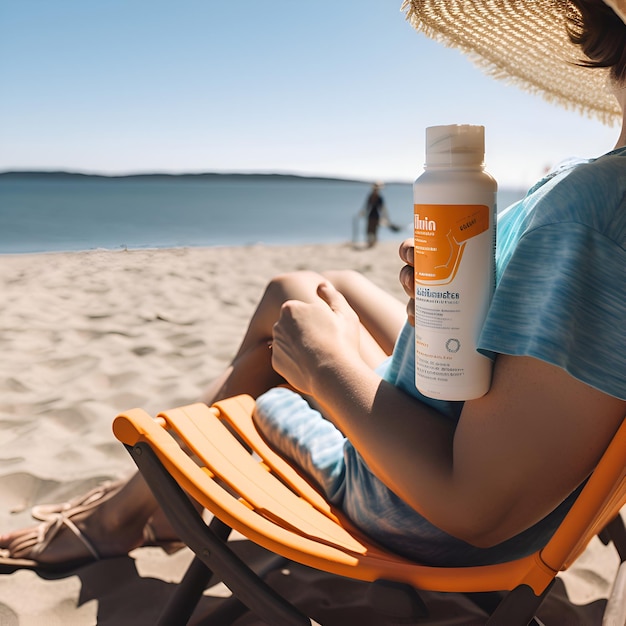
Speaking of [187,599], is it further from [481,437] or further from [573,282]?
[573,282]

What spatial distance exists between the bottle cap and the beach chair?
16.9 inches

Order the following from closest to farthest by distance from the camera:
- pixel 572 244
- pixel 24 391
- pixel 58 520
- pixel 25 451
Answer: pixel 572 244, pixel 58 520, pixel 25 451, pixel 24 391

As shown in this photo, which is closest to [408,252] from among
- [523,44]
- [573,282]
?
[573,282]

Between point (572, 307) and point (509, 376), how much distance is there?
134 millimetres

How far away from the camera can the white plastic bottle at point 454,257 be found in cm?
90

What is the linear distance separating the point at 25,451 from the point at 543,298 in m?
2.30

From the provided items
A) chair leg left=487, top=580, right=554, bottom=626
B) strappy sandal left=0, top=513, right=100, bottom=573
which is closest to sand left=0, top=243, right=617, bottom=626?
strappy sandal left=0, top=513, right=100, bottom=573

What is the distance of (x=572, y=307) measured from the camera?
86 cm

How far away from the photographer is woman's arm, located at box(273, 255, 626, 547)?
2.98ft

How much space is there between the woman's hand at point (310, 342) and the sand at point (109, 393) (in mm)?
492

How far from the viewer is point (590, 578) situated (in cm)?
199

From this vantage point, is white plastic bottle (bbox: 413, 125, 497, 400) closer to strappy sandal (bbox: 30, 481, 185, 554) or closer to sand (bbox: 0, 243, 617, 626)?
sand (bbox: 0, 243, 617, 626)

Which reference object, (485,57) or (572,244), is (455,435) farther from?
(485,57)

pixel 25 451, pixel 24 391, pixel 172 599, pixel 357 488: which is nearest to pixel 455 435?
pixel 357 488
